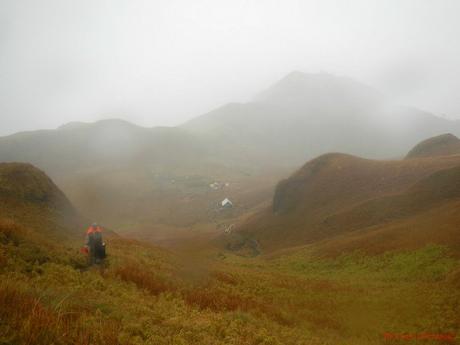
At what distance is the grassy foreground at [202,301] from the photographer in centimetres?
679

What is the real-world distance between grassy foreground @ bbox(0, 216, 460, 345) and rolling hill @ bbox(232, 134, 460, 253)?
4888 millimetres

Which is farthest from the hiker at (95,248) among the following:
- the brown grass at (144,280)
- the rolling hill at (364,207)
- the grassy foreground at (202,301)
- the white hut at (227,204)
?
the white hut at (227,204)

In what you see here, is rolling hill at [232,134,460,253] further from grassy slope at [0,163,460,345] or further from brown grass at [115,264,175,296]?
brown grass at [115,264,175,296]

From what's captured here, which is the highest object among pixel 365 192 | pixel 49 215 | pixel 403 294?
pixel 49 215

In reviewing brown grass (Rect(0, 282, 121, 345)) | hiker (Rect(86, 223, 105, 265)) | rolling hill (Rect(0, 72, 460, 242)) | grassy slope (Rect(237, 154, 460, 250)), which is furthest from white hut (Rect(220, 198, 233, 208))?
brown grass (Rect(0, 282, 121, 345))

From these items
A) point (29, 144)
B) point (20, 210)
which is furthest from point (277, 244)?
point (29, 144)

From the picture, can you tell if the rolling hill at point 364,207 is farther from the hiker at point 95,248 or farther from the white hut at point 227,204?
the white hut at point 227,204

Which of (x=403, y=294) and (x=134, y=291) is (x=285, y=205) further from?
(x=134, y=291)

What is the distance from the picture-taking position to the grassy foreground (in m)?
6.79

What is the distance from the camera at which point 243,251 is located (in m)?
52.8

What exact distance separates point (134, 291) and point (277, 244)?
133ft

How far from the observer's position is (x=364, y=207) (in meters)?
45.9

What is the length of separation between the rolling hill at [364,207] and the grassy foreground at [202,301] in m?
4.89

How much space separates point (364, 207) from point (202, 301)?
37377mm
